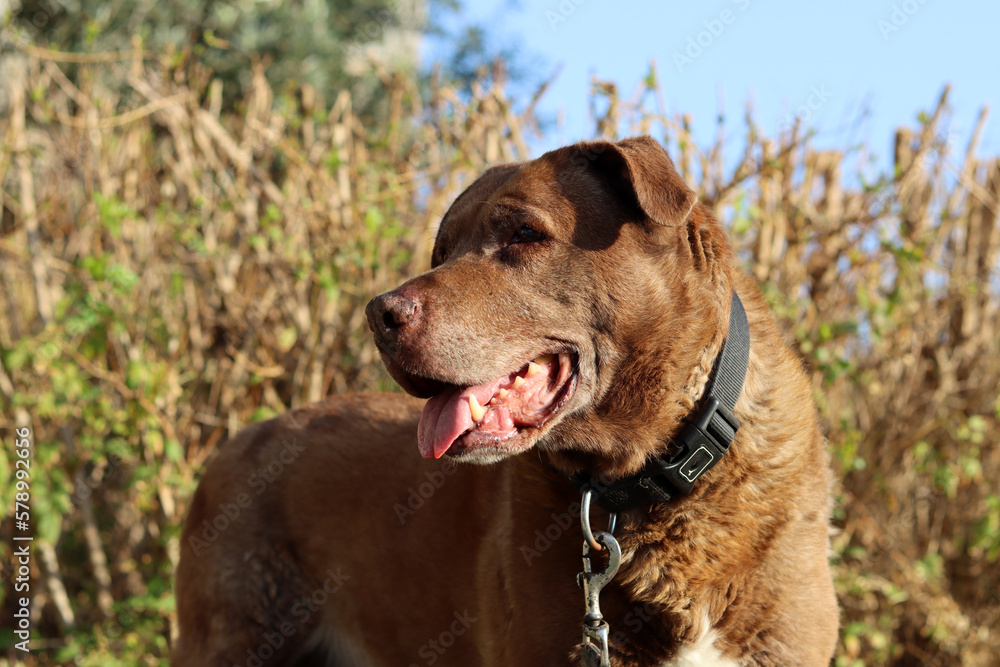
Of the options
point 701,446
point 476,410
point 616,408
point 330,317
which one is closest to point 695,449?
point 701,446

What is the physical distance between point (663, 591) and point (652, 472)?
31 cm

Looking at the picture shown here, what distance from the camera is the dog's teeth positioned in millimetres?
2211

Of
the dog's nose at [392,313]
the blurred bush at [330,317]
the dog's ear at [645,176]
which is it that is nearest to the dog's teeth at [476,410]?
the dog's nose at [392,313]

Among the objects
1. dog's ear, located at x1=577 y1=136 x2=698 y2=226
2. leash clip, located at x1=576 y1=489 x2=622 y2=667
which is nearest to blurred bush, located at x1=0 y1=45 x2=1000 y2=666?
dog's ear, located at x1=577 y1=136 x2=698 y2=226

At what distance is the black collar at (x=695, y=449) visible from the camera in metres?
2.25

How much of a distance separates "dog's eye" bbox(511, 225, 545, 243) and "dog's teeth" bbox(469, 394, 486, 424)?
465 mm

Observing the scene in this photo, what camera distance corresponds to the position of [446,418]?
223 cm

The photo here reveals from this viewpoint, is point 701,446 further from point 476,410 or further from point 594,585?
point 476,410

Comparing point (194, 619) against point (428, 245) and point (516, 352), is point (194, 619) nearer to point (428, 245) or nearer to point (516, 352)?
point (516, 352)

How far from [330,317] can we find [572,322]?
2.61 m

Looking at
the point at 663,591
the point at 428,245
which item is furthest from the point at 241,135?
the point at 663,591

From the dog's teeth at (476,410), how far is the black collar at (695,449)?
0.36 m

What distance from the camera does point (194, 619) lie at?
330cm

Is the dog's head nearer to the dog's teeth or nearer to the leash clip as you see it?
the dog's teeth
